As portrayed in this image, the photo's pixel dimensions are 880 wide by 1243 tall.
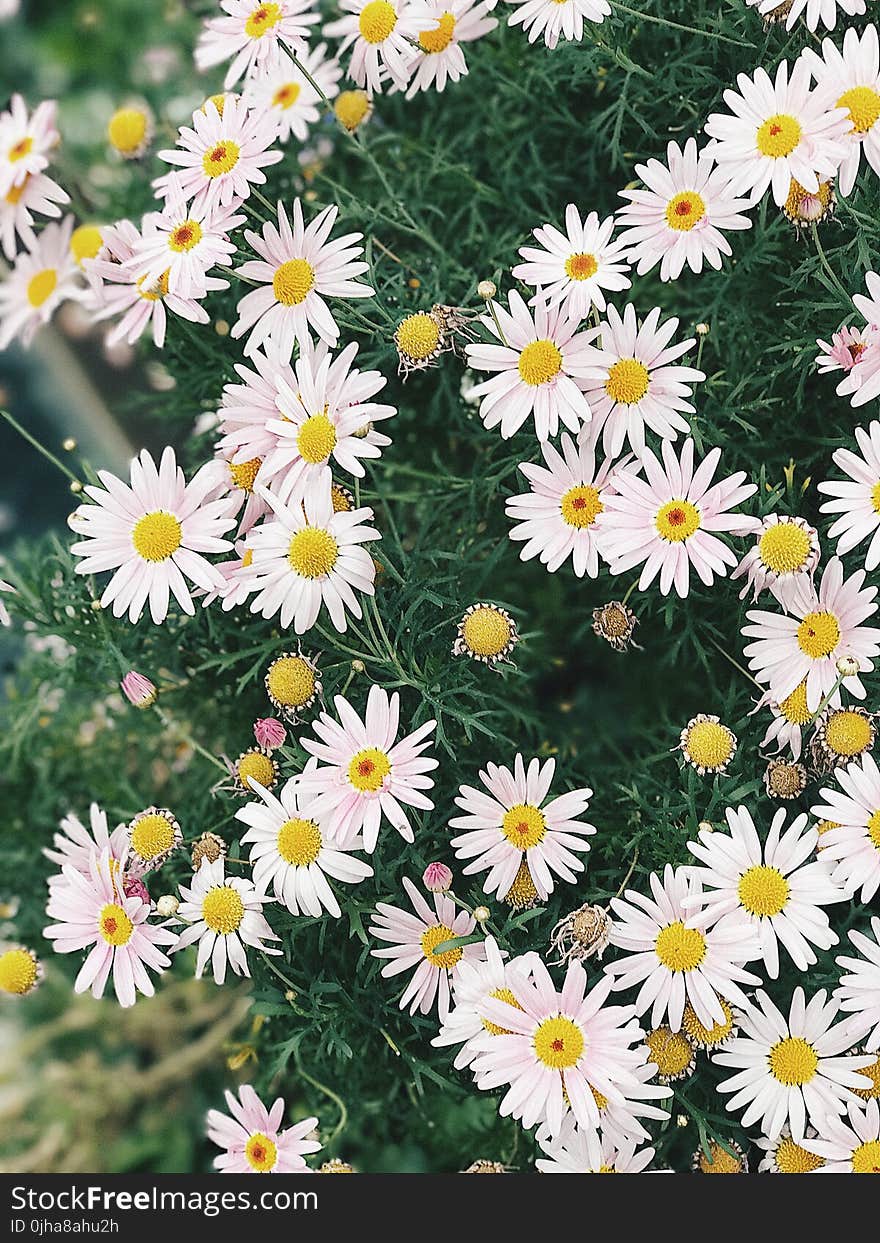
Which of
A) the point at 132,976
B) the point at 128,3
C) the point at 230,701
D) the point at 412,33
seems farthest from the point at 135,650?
the point at 128,3

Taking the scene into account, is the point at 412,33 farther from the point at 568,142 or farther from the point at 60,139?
the point at 60,139

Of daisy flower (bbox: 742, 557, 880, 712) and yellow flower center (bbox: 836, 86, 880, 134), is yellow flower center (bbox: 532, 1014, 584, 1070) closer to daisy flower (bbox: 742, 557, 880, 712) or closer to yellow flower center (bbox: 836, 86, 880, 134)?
daisy flower (bbox: 742, 557, 880, 712)

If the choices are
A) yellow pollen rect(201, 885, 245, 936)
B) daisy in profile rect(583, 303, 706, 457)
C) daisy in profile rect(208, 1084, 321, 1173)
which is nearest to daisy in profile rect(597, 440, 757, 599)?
daisy in profile rect(583, 303, 706, 457)

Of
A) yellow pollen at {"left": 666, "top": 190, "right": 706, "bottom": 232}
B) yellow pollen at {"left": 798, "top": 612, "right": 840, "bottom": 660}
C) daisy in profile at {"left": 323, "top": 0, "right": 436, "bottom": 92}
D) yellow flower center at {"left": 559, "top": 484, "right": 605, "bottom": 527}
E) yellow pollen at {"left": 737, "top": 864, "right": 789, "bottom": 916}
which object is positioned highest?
daisy in profile at {"left": 323, "top": 0, "right": 436, "bottom": 92}

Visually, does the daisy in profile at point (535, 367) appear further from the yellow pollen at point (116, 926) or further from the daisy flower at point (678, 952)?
the yellow pollen at point (116, 926)

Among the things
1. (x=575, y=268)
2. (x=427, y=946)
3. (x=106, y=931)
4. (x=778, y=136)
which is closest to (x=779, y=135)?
(x=778, y=136)

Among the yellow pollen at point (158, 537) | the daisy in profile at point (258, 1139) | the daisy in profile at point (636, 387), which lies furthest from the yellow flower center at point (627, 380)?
the daisy in profile at point (258, 1139)
